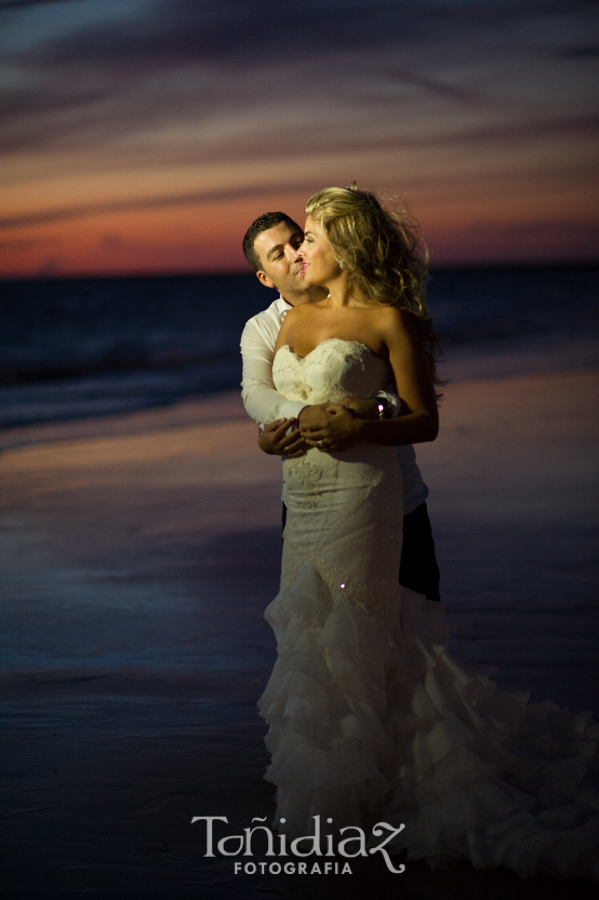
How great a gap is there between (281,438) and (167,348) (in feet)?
73.6

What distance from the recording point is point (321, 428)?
3.12 metres

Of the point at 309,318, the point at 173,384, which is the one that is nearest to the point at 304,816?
the point at 309,318

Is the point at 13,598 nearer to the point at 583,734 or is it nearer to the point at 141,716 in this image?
the point at 141,716

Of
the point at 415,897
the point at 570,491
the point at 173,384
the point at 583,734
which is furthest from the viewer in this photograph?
the point at 173,384

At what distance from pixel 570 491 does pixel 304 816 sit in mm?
5054

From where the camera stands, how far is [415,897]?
9.63 ft

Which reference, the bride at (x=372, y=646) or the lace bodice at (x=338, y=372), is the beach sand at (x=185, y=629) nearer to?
the bride at (x=372, y=646)

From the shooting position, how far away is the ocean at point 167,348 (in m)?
15.2

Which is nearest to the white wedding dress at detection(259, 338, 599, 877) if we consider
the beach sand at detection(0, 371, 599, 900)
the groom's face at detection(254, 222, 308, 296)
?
the beach sand at detection(0, 371, 599, 900)

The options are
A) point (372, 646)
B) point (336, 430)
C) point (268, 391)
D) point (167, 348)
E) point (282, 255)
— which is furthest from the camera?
point (167, 348)

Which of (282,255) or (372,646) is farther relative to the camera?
(282,255)

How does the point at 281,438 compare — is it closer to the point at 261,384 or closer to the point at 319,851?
the point at 261,384

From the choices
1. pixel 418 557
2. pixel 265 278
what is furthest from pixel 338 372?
pixel 265 278

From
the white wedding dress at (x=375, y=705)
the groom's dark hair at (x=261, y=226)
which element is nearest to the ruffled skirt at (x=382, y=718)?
the white wedding dress at (x=375, y=705)
